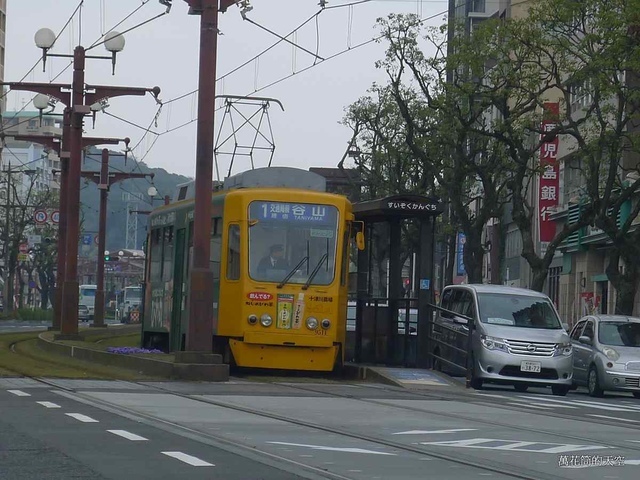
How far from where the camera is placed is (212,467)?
1048 centimetres

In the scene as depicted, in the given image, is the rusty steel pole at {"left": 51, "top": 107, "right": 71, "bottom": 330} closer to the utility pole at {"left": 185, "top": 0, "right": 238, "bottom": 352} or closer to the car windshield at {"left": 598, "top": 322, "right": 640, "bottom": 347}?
the car windshield at {"left": 598, "top": 322, "right": 640, "bottom": 347}

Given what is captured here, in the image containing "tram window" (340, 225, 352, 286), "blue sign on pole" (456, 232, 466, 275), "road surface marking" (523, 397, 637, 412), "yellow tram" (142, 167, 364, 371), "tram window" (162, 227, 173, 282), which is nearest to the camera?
"road surface marking" (523, 397, 637, 412)

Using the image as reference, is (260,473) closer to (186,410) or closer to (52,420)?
(52,420)

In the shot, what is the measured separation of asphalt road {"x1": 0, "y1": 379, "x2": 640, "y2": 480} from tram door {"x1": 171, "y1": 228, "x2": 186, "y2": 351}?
7.02m

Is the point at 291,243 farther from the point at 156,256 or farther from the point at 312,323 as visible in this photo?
the point at 156,256

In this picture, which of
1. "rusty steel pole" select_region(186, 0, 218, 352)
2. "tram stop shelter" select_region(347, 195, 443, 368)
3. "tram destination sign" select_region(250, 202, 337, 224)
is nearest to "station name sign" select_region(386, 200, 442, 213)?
"tram stop shelter" select_region(347, 195, 443, 368)

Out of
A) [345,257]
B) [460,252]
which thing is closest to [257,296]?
[345,257]

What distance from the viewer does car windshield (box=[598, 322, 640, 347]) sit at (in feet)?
92.4

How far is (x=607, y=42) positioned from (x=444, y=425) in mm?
21416

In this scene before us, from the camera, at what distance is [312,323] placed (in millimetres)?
24656

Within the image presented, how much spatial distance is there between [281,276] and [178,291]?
380cm

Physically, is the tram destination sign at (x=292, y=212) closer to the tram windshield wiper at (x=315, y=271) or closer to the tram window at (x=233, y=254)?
the tram window at (x=233, y=254)

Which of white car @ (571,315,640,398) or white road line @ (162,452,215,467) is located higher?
white car @ (571,315,640,398)

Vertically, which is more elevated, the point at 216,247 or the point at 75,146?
the point at 75,146
